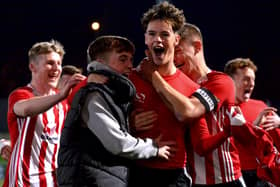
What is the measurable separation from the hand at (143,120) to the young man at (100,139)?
0.37 ft

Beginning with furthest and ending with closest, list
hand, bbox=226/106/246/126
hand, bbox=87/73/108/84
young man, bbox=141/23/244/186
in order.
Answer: hand, bbox=226/106/246/126
young man, bbox=141/23/244/186
hand, bbox=87/73/108/84

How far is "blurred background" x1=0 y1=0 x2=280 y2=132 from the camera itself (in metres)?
20.9

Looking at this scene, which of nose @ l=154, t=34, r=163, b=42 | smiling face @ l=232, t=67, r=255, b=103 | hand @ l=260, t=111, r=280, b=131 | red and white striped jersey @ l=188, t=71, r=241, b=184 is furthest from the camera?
smiling face @ l=232, t=67, r=255, b=103

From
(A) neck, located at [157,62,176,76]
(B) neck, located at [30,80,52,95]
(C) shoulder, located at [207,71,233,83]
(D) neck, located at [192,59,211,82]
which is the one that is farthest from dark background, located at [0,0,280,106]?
(A) neck, located at [157,62,176,76]

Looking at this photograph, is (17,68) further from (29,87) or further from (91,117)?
(91,117)

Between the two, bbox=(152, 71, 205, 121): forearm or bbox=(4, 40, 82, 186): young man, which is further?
bbox=(4, 40, 82, 186): young man

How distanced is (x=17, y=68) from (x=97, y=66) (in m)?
17.4

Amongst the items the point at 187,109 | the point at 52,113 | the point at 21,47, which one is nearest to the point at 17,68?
the point at 21,47

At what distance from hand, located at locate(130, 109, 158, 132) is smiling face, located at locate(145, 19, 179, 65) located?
305 millimetres

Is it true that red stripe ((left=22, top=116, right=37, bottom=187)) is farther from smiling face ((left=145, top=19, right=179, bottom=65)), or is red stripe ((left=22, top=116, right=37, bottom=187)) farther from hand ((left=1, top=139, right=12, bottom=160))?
smiling face ((left=145, top=19, right=179, bottom=65))

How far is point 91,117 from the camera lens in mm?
3367

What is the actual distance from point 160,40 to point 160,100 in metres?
0.32

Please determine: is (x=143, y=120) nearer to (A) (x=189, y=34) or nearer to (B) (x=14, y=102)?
(A) (x=189, y=34)

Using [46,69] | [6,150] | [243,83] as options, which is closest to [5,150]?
[6,150]
